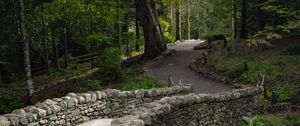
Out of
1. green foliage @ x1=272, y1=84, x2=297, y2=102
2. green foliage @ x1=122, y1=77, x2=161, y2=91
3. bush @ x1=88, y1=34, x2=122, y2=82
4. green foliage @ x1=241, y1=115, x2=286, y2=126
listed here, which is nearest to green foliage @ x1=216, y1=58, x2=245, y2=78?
green foliage @ x1=272, y1=84, x2=297, y2=102

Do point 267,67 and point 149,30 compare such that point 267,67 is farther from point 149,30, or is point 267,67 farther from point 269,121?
point 149,30

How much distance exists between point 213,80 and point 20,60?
14998 mm

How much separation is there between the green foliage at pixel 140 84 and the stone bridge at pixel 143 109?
444 cm

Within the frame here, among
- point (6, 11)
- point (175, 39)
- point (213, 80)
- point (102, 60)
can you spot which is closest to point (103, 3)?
point (102, 60)

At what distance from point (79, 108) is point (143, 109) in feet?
10.5

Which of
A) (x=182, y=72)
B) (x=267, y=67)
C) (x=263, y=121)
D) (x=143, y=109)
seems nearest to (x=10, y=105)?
(x=182, y=72)

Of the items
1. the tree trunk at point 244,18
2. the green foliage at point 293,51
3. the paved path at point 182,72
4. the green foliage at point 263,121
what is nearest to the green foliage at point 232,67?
the paved path at point 182,72

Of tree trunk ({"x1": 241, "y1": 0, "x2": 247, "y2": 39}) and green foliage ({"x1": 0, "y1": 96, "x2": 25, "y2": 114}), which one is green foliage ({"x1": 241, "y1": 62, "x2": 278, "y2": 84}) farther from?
green foliage ({"x1": 0, "y1": 96, "x2": 25, "y2": 114})

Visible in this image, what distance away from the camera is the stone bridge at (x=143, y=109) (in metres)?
10.2

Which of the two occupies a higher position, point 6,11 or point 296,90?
point 6,11

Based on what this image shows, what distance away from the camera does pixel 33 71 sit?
31.6 m

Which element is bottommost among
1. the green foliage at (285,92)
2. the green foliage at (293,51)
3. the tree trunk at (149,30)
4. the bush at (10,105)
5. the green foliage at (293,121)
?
the green foliage at (293,121)

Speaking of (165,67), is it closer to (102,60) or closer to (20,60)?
(102,60)

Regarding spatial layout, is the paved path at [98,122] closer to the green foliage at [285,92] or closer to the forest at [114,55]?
the forest at [114,55]
